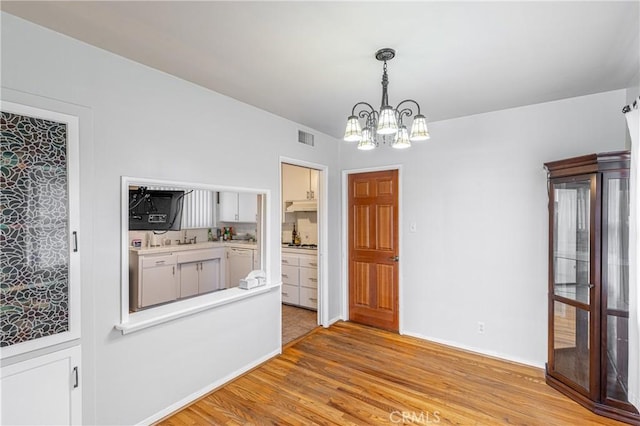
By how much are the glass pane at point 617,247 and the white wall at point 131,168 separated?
119 inches

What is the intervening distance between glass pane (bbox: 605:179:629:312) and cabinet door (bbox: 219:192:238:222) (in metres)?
4.55

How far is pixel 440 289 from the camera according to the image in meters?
3.69

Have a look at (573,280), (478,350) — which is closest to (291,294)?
(478,350)

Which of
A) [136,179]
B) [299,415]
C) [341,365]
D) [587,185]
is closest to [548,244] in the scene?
[587,185]

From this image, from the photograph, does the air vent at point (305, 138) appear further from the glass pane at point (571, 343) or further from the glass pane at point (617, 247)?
the glass pane at point (571, 343)

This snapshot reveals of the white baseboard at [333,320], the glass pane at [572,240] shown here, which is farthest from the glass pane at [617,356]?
the white baseboard at [333,320]

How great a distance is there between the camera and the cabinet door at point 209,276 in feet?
15.7

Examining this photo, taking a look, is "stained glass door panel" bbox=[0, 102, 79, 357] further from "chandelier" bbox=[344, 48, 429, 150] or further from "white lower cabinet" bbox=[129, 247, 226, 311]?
"white lower cabinet" bbox=[129, 247, 226, 311]

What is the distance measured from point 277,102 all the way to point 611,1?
236cm

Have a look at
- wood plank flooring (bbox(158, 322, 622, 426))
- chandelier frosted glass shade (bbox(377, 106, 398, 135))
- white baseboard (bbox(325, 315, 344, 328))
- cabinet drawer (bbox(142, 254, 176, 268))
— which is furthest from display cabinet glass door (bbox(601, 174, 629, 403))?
cabinet drawer (bbox(142, 254, 176, 268))

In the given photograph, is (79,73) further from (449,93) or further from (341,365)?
(341,365)

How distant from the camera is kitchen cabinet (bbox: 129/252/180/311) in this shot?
418 cm

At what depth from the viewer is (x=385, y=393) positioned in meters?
2.65

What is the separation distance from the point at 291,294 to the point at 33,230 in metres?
3.67
